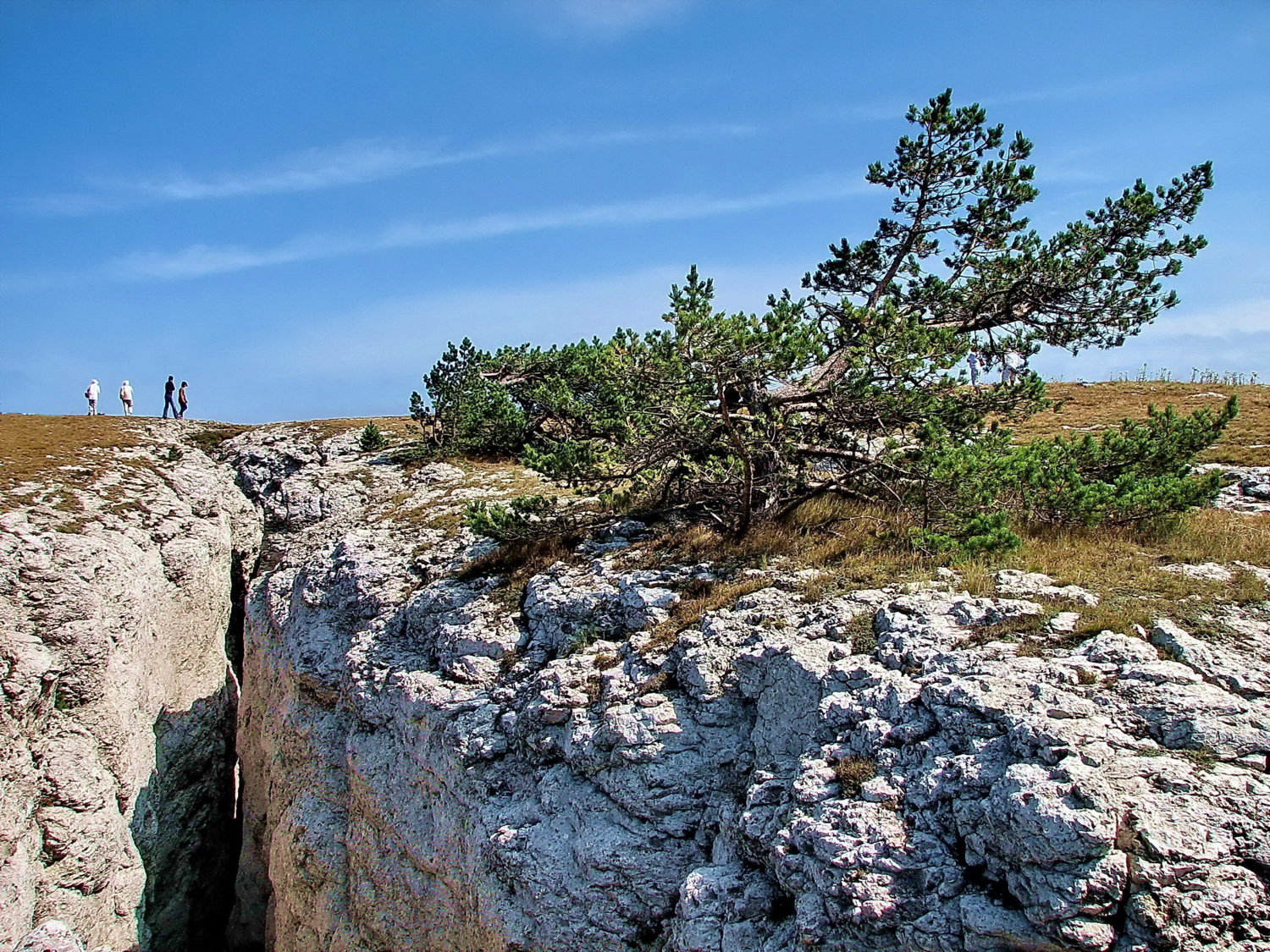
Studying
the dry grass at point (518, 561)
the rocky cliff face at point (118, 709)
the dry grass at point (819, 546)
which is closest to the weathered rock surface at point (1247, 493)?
the dry grass at point (819, 546)

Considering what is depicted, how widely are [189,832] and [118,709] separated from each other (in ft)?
15.3

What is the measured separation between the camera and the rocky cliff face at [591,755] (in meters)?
8.89

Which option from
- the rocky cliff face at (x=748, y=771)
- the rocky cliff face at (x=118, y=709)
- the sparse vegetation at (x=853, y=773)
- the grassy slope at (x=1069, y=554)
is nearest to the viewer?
the rocky cliff face at (x=748, y=771)

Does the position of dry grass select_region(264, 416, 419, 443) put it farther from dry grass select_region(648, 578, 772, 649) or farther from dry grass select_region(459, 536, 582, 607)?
dry grass select_region(648, 578, 772, 649)

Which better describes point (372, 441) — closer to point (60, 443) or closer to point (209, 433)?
point (209, 433)

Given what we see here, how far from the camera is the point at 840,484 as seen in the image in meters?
18.0

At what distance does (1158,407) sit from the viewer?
3891 centimetres

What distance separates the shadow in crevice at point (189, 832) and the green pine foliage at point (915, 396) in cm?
1401

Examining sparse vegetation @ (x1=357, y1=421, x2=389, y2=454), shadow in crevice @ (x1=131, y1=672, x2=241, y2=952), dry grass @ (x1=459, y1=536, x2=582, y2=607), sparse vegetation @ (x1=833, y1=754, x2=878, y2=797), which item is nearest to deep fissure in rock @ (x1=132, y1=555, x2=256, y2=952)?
shadow in crevice @ (x1=131, y1=672, x2=241, y2=952)

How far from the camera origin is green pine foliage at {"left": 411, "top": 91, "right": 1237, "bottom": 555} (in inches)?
570

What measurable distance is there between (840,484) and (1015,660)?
23.8ft

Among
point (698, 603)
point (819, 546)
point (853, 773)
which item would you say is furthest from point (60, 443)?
point (853, 773)

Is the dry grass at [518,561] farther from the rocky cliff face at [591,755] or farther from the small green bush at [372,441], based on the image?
the small green bush at [372,441]

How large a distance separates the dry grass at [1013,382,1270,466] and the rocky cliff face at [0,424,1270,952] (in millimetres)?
13076
